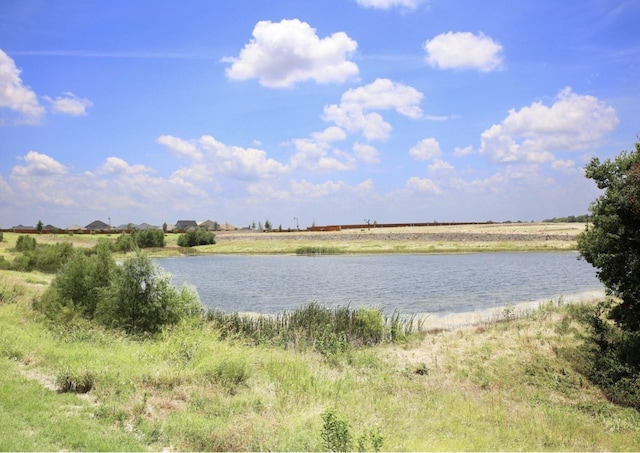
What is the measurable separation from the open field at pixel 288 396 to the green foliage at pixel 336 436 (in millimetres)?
156

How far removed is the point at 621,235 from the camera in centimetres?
1589

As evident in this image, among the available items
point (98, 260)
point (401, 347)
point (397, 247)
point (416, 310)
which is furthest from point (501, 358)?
point (397, 247)

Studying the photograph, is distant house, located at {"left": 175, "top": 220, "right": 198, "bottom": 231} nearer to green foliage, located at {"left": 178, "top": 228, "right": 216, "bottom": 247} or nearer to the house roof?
the house roof

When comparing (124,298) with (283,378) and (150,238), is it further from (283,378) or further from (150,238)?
(150,238)

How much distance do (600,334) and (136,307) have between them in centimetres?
1813

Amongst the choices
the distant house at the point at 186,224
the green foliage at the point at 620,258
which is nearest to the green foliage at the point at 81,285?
the green foliage at the point at 620,258

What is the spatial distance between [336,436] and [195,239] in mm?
109522

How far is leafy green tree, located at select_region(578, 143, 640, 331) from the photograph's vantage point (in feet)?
50.7

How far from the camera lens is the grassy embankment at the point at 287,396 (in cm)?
757

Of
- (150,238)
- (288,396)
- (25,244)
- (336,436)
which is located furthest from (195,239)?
(336,436)

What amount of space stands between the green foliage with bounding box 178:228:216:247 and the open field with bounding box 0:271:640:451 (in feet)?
306

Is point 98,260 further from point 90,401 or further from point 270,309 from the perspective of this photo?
point 90,401

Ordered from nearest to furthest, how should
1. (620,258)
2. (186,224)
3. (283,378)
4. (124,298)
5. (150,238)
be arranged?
(283,378) < (620,258) < (124,298) < (150,238) < (186,224)

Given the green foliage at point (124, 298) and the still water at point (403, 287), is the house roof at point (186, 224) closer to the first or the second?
the still water at point (403, 287)
